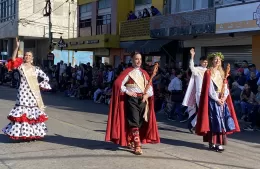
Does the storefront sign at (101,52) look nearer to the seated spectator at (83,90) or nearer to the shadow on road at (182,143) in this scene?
the seated spectator at (83,90)

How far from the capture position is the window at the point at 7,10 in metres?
47.3

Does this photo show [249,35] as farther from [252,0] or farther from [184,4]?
[184,4]

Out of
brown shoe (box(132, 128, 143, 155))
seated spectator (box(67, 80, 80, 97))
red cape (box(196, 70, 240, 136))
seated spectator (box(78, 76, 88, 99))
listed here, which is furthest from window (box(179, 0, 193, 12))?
brown shoe (box(132, 128, 143, 155))

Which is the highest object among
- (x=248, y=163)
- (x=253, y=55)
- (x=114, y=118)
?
(x=253, y=55)

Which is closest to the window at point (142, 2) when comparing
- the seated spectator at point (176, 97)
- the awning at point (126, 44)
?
the awning at point (126, 44)

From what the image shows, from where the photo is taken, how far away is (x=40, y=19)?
46.0 meters

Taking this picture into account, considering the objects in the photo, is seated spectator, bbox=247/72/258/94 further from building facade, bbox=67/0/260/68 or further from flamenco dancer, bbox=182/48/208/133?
flamenco dancer, bbox=182/48/208/133

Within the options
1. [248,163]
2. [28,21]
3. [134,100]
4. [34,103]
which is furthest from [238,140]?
[28,21]

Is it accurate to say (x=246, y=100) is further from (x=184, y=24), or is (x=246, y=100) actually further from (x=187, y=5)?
(x=187, y=5)

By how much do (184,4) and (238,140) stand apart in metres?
11.7

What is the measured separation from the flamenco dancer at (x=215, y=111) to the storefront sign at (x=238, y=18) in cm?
733

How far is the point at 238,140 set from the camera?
993 centimetres

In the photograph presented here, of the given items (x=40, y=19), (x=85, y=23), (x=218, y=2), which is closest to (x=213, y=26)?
(x=218, y=2)

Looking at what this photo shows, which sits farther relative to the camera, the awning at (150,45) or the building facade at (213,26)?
the awning at (150,45)
